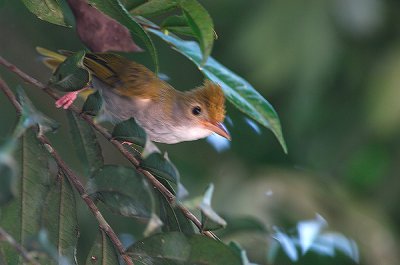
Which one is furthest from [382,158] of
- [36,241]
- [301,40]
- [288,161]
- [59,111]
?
[36,241]

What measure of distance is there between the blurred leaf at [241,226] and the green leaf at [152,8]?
4.66 ft

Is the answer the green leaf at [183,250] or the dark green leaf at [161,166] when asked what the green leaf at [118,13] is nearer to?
the dark green leaf at [161,166]

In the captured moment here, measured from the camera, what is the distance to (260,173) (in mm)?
4238

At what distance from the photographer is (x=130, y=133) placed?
1.68 meters

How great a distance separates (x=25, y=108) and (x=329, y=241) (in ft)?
8.58

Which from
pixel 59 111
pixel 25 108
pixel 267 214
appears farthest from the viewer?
pixel 267 214

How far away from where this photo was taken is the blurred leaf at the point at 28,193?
169cm

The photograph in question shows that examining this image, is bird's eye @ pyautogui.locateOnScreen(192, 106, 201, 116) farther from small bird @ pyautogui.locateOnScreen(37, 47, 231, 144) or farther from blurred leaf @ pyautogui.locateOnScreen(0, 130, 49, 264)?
blurred leaf @ pyautogui.locateOnScreen(0, 130, 49, 264)

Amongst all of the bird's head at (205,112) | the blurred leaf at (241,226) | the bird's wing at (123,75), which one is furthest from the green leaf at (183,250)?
the blurred leaf at (241,226)

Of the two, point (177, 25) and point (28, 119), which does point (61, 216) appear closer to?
point (28, 119)

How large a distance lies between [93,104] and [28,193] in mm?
226

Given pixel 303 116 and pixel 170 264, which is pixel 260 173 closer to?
pixel 303 116

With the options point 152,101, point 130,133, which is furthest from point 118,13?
point 152,101

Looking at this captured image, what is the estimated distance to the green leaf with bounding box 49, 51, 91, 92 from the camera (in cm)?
179
